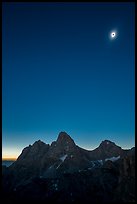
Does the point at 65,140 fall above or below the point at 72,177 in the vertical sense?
above

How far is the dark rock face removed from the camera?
121m

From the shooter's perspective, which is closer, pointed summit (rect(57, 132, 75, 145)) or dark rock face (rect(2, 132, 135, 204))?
dark rock face (rect(2, 132, 135, 204))

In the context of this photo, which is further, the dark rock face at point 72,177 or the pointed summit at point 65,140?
the pointed summit at point 65,140

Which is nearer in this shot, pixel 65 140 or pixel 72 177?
pixel 72 177

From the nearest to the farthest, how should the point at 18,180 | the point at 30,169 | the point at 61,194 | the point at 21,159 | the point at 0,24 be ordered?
1. the point at 0,24
2. the point at 61,194
3. the point at 18,180
4. the point at 30,169
5. the point at 21,159

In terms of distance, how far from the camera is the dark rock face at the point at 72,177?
396 feet

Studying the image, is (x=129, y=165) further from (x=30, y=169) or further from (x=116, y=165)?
(x=30, y=169)

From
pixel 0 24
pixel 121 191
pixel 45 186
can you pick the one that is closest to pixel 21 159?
→ pixel 45 186

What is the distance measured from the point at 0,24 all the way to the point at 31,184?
14247 cm

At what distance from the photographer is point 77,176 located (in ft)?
452

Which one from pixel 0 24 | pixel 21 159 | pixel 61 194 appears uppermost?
pixel 0 24

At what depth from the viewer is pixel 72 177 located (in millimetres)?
137250

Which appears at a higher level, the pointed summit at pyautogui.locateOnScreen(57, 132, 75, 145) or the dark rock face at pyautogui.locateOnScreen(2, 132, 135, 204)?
the pointed summit at pyautogui.locateOnScreen(57, 132, 75, 145)

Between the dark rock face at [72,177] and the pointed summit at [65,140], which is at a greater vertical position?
the pointed summit at [65,140]
